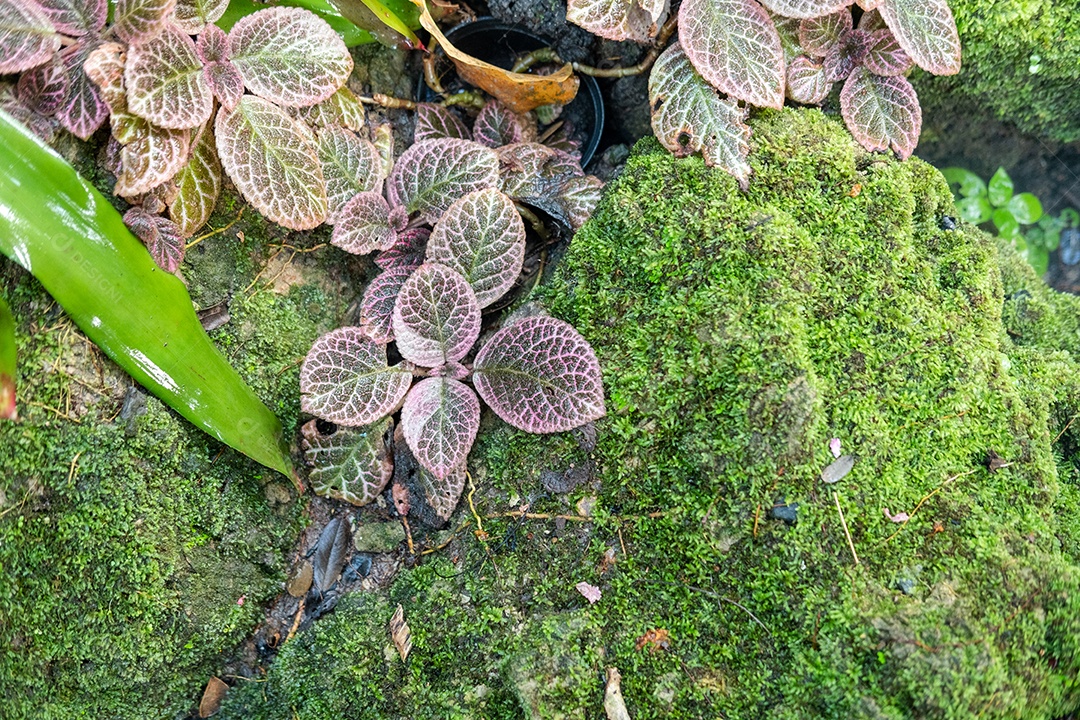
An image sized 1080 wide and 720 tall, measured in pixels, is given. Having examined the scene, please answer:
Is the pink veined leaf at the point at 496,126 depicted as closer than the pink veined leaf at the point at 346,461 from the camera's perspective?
No

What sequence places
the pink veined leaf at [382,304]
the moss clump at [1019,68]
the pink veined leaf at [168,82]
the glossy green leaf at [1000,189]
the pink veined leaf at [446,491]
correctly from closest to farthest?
the pink veined leaf at [168,82] → the pink veined leaf at [446,491] → the pink veined leaf at [382,304] → the moss clump at [1019,68] → the glossy green leaf at [1000,189]

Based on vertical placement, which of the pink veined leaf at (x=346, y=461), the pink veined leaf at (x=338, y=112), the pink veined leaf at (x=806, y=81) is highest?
the pink veined leaf at (x=806, y=81)

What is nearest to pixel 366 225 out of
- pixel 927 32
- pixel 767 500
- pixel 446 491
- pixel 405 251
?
pixel 405 251

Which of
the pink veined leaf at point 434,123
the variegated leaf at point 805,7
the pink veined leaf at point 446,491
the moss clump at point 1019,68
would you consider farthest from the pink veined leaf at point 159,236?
the moss clump at point 1019,68

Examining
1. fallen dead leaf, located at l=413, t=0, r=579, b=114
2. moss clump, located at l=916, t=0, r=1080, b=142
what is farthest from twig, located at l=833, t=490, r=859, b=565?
moss clump, located at l=916, t=0, r=1080, b=142

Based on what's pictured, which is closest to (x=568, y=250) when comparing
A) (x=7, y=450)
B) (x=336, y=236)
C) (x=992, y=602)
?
(x=336, y=236)

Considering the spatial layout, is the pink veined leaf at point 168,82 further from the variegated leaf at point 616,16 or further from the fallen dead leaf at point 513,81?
the variegated leaf at point 616,16

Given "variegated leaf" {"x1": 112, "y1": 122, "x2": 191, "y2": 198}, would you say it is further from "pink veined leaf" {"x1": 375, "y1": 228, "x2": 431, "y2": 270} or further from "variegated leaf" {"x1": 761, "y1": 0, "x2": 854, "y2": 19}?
"variegated leaf" {"x1": 761, "y1": 0, "x2": 854, "y2": 19}
